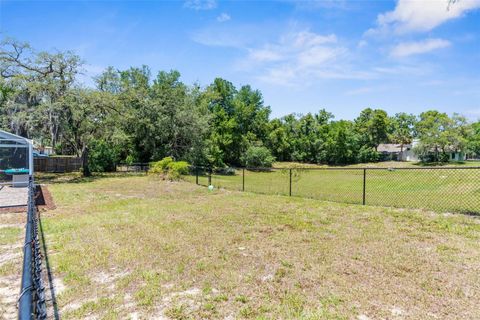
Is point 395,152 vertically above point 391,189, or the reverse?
point 395,152

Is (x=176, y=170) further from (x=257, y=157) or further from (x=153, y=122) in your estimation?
(x=257, y=157)

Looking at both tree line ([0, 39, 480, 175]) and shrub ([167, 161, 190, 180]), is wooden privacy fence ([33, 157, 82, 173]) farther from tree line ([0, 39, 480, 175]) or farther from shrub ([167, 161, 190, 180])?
shrub ([167, 161, 190, 180])

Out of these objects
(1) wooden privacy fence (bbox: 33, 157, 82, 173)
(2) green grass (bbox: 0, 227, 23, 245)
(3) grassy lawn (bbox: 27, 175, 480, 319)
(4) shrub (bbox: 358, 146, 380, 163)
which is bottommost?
(2) green grass (bbox: 0, 227, 23, 245)

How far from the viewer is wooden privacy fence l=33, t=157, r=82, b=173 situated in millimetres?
20375

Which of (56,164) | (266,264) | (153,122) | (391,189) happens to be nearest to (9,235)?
(266,264)

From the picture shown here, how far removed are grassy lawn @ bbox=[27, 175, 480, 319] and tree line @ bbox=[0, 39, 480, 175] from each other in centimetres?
1098

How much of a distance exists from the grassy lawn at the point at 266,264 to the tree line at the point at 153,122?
10984mm

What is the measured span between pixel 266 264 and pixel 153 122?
19.3 metres

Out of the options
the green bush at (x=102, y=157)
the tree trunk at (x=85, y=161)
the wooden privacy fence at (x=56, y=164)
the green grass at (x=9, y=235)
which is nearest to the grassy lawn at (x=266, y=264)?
the green grass at (x=9, y=235)

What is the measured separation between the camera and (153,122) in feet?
69.6

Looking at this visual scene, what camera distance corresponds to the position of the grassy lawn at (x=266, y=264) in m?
2.74

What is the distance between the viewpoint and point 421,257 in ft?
13.0

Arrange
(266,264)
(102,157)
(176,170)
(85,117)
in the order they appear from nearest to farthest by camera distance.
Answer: (266,264), (176,170), (85,117), (102,157)

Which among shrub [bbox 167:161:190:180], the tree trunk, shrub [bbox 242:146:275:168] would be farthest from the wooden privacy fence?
shrub [bbox 242:146:275:168]
